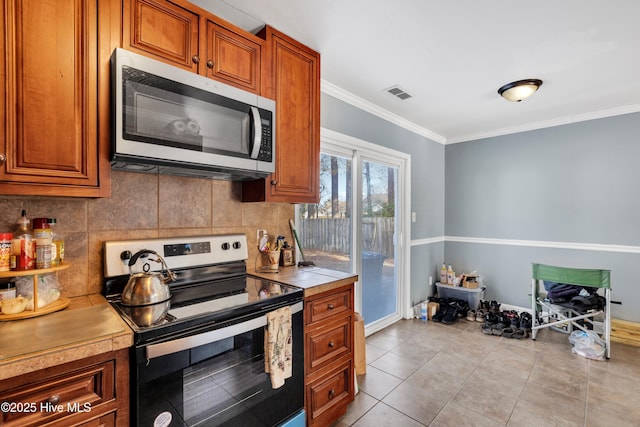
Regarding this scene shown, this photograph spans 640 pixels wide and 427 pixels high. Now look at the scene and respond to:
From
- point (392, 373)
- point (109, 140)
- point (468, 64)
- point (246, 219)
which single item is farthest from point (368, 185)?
point (109, 140)

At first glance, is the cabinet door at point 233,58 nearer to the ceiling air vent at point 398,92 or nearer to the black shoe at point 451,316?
the ceiling air vent at point 398,92

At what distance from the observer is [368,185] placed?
323cm

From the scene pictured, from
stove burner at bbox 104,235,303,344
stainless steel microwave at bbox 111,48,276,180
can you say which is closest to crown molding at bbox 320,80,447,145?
stainless steel microwave at bbox 111,48,276,180

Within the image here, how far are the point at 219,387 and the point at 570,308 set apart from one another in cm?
327

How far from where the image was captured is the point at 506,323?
3355mm

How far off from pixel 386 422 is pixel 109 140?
219cm

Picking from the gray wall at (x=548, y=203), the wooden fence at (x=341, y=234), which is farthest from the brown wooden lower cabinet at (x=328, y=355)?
the gray wall at (x=548, y=203)

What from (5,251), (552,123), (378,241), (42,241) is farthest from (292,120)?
(552,123)

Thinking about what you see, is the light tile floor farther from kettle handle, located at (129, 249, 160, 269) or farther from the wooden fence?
kettle handle, located at (129, 249, 160, 269)

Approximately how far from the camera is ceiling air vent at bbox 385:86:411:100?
272 centimetres

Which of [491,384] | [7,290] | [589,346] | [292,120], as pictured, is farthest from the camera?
[589,346]

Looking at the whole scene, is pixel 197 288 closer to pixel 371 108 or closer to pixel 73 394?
pixel 73 394

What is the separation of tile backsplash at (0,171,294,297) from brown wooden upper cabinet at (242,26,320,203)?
216 mm

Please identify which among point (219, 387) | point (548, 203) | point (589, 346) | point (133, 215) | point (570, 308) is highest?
point (548, 203)
